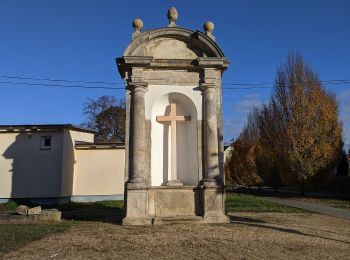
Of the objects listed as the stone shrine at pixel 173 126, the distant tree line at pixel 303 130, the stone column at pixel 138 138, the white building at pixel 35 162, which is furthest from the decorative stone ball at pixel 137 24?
the distant tree line at pixel 303 130

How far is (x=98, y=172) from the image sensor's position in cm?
2177

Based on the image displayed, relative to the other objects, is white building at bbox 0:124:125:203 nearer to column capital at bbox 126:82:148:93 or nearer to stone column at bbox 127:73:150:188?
column capital at bbox 126:82:148:93

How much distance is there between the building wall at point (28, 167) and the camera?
19.7 m

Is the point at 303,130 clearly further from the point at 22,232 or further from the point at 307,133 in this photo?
the point at 22,232

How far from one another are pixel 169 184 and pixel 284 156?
695 inches

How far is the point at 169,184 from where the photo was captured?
37.1ft

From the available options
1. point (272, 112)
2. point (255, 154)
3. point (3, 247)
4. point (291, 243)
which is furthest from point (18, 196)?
point (255, 154)

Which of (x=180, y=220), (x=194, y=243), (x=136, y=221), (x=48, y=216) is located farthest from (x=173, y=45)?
(x=194, y=243)

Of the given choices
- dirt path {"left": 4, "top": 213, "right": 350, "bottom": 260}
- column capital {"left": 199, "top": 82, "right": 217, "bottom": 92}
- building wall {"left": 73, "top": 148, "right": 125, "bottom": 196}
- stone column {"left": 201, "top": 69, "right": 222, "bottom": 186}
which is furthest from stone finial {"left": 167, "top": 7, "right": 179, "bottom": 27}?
building wall {"left": 73, "top": 148, "right": 125, "bottom": 196}

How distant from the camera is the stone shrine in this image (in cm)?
1080

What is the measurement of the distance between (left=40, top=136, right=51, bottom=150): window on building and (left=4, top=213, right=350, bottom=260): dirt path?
10.9 m

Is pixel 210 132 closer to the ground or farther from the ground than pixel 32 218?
farther from the ground

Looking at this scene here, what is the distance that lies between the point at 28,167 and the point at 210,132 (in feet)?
40.3

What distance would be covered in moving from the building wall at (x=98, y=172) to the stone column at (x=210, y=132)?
1141 cm
